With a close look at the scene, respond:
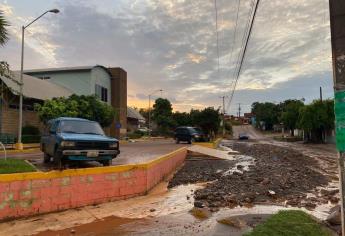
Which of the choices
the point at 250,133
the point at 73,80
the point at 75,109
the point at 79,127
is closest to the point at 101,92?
the point at 73,80

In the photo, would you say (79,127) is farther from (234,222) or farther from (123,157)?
(234,222)

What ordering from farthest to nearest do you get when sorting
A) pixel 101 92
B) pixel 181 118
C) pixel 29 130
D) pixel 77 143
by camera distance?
pixel 181 118
pixel 101 92
pixel 29 130
pixel 77 143

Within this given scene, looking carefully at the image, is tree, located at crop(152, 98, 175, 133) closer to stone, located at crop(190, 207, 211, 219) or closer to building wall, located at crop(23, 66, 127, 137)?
building wall, located at crop(23, 66, 127, 137)

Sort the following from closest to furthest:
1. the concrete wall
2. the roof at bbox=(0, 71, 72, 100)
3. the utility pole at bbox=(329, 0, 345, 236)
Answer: the utility pole at bbox=(329, 0, 345, 236)
the concrete wall
the roof at bbox=(0, 71, 72, 100)

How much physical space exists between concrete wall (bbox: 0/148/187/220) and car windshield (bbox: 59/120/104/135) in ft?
9.64

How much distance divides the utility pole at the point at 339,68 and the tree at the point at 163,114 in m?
72.9

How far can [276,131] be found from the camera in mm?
131500

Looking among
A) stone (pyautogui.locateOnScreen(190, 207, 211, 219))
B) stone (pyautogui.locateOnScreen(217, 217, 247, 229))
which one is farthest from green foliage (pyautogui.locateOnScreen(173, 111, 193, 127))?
stone (pyautogui.locateOnScreen(217, 217, 247, 229))

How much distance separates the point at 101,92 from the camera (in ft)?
190

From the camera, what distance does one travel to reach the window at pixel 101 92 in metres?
56.1

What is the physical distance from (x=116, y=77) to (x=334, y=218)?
182 ft

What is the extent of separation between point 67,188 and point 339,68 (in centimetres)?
723

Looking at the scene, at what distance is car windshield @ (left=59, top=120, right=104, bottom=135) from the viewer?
1402 centimetres

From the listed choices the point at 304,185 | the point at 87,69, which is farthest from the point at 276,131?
the point at 304,185
